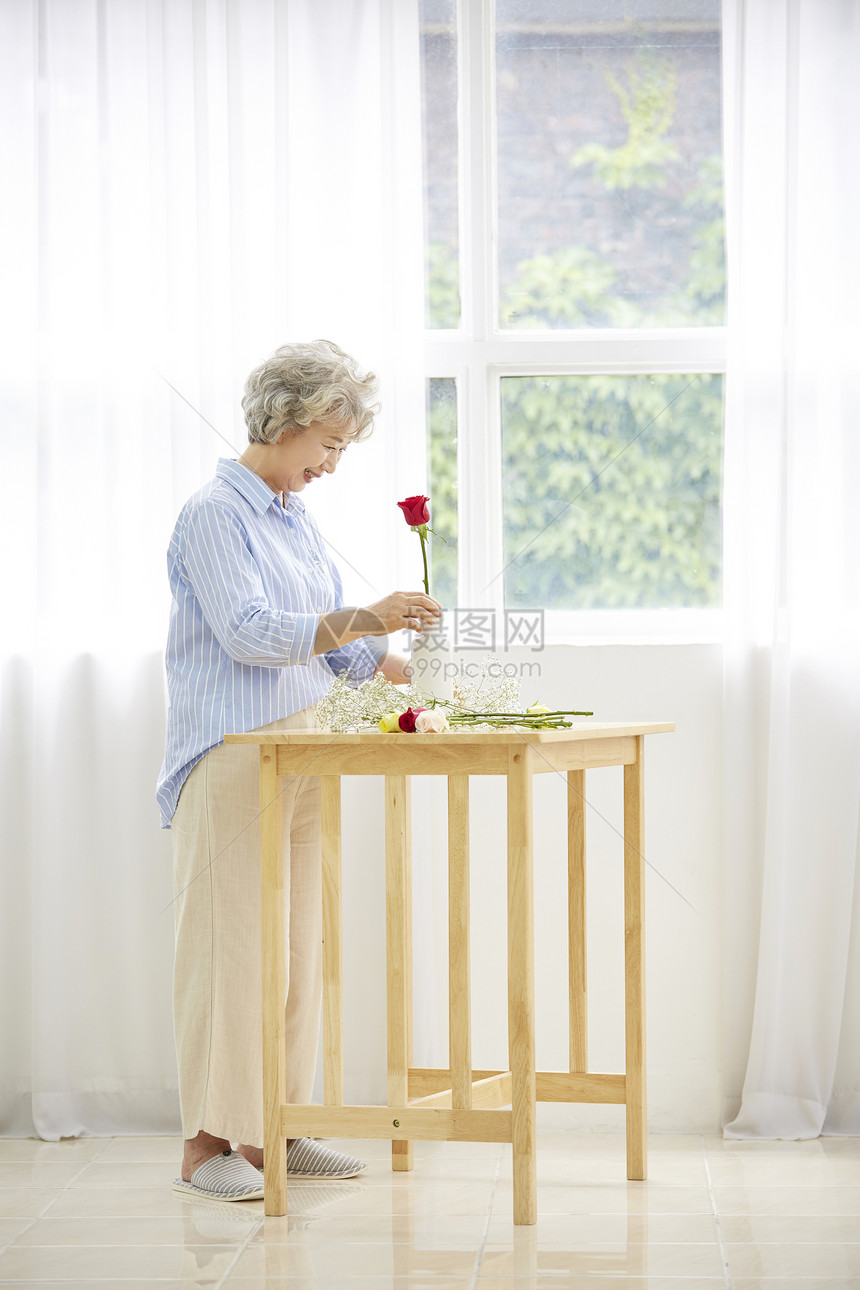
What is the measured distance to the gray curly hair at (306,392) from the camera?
2.27m

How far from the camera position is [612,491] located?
2.90 meters

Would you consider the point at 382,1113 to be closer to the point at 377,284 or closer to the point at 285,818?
the point at 285,818

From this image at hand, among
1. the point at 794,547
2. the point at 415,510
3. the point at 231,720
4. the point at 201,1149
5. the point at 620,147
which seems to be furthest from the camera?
the point at 620,147

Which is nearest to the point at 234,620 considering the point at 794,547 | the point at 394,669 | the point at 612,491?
the point at 394,669

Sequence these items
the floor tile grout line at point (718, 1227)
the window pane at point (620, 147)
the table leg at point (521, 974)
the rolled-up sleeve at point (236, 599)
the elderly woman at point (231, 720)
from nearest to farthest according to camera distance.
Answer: the floor tile grout line at point (718, 1227) < the table leg at point (521, 974) < the rolled-up sleeve at point (236, 599) < the elderly woman at point (231, 720) < the window pane at point (620, 147)

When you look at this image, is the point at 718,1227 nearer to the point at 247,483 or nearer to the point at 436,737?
the point at 436,737

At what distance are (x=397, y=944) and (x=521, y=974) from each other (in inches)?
9.8

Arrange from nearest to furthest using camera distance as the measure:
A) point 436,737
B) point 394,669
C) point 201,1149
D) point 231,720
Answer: point 436,737 → point 231,720 → point 201,1149 → point 394,669

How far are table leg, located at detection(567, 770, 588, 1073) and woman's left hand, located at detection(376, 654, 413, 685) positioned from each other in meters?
0.37

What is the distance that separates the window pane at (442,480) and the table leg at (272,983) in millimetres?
881

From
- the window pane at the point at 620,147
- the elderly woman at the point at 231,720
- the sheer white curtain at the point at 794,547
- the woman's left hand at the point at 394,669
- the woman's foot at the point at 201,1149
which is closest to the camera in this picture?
the elderly woman at the point at 231,720

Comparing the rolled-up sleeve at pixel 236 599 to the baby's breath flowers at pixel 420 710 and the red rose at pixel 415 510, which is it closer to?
the baby's breath flowers at pixel 420 710

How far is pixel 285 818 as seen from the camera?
2295 millimetres

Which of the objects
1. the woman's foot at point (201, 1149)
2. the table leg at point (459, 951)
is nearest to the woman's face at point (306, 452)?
the table leg at point (459, 951)
